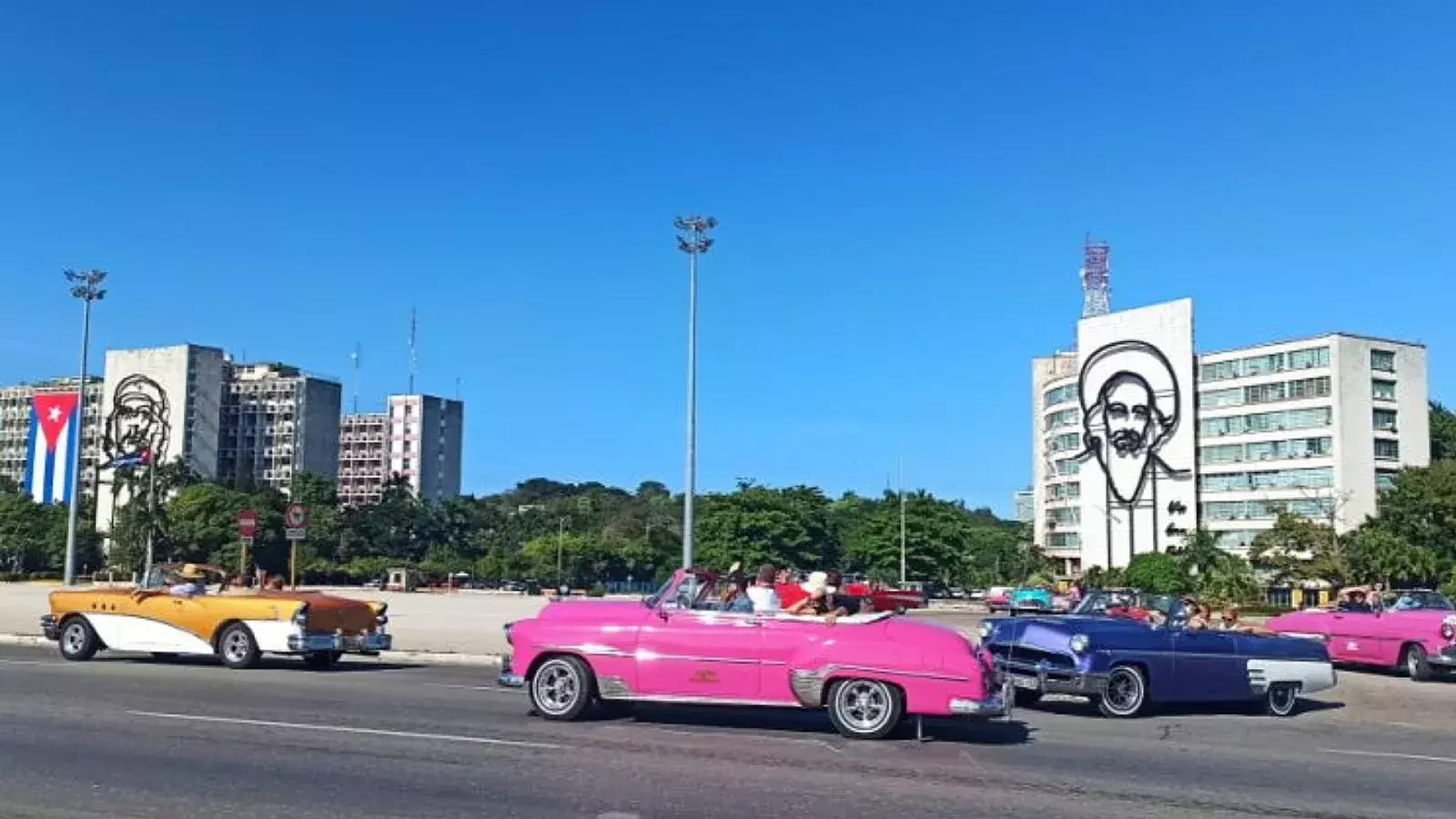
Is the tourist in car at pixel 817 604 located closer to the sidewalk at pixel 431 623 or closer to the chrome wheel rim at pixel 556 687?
the chrome wheel rim at pixel 556 687

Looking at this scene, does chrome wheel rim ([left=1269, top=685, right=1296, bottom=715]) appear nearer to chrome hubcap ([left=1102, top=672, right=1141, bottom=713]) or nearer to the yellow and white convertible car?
chrome hubcap ([left=1102, top=672, right=1141, bottom=713])

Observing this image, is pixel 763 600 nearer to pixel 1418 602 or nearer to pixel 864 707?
pixel 864 707

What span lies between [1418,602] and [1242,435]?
304 ft

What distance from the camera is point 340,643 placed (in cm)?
1852

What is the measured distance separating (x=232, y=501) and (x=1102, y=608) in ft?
334

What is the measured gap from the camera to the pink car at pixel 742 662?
11.6 meters

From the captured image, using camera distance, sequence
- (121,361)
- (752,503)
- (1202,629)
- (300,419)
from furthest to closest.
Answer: (300,419) → (121,361) → (752,503) → (1202,629)

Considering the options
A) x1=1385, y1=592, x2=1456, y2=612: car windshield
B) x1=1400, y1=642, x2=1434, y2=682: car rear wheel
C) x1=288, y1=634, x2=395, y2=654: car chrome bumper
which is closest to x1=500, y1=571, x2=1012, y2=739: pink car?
x1=288, y1=634, x2=395, y2=654: car chrome bumper

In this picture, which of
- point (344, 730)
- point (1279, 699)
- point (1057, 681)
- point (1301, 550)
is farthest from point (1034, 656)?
point (1301, 550)

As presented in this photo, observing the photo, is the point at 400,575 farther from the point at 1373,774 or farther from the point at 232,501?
the point at 1373,774

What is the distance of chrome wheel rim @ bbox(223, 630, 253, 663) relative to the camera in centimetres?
1791

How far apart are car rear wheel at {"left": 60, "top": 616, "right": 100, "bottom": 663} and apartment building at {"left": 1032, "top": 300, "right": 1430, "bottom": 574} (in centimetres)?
9714

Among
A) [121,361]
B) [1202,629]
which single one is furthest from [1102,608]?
[121,361]

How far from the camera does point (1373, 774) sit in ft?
34.8
